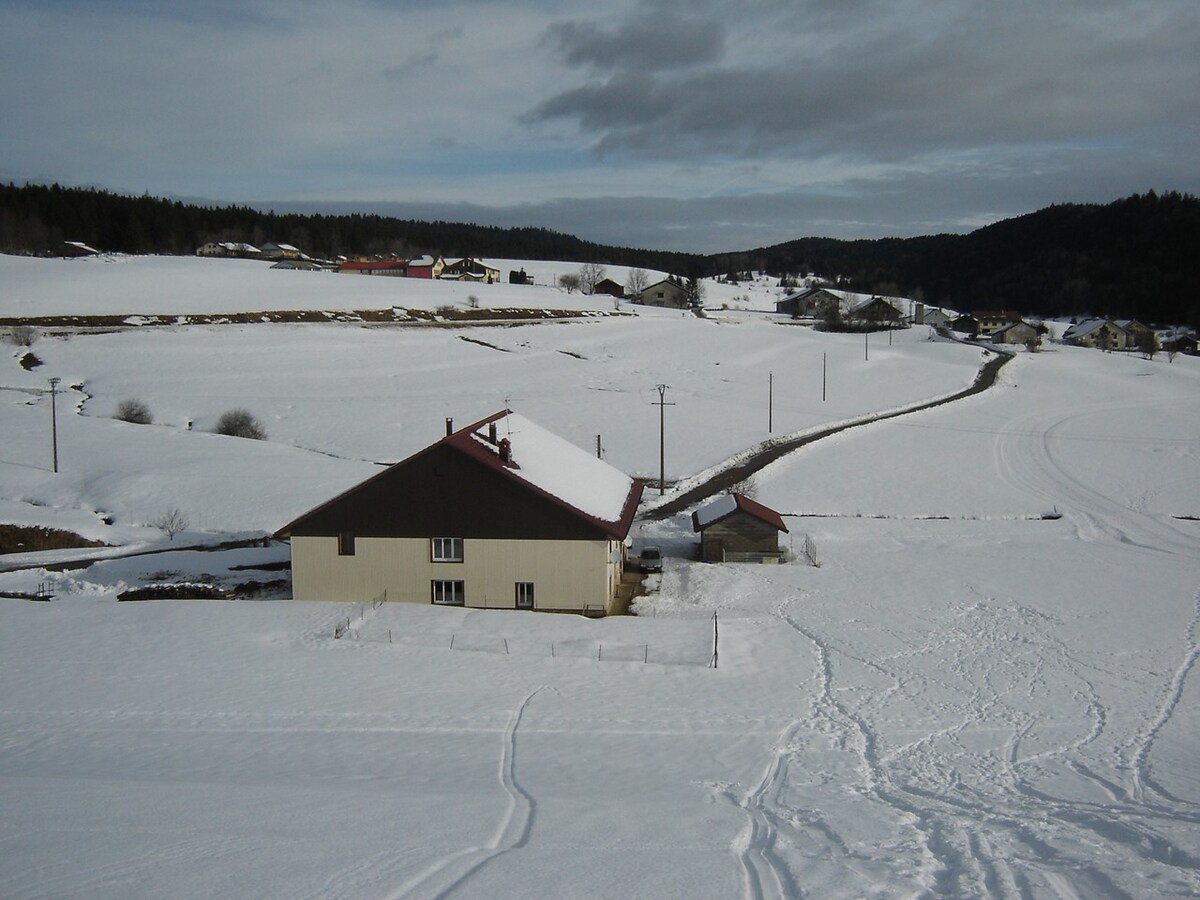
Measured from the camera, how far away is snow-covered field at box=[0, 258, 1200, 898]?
10125 millimetres

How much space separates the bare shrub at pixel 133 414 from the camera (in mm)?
54125

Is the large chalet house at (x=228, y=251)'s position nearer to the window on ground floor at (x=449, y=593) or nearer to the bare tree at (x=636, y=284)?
the bare tree at (x=636, y=284)

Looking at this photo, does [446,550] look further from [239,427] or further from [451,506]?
[239,427]

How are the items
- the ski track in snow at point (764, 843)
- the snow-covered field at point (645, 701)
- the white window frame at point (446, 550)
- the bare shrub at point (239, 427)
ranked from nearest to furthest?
the ski track in snow at point (764, 843)
the snow-covered field at point (645, 701)
the white window frame at point (446, 550)
the bare shrub at point (239, 427)

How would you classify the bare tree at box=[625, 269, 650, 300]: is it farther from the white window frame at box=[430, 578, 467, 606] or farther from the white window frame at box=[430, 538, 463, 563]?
the white window frame at box=[430, 578, 467, 606]

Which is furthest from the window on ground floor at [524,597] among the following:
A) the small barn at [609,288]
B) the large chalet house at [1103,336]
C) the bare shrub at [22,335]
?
the small barn at [609,288]

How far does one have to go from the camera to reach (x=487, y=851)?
1035cm

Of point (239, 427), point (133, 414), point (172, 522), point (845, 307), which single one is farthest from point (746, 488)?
point (845, 307)

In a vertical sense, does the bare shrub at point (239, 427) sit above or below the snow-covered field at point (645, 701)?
above

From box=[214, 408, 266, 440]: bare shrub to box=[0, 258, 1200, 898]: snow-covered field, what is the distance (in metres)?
2.50

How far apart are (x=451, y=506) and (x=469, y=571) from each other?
1.97 meters

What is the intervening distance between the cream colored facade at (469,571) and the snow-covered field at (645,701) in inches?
53.1

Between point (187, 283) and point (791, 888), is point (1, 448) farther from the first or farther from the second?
point (187, 283)

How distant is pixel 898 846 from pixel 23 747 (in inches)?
574
